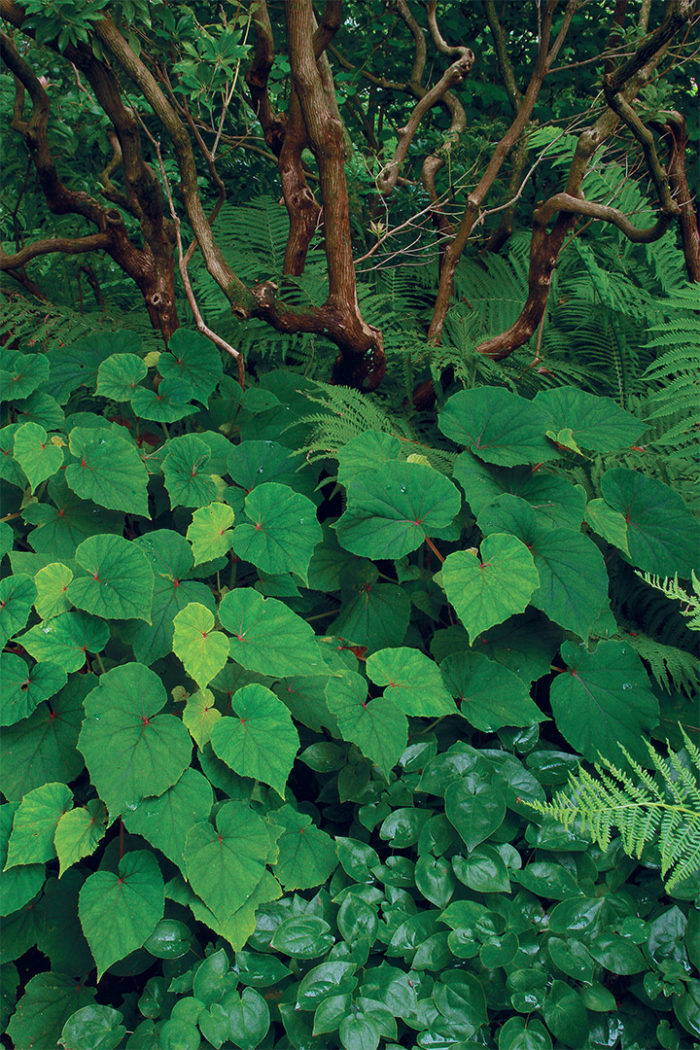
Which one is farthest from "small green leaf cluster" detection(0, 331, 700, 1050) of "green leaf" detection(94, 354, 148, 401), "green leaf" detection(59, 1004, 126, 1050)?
"green leaf" detection(94, 354, 148, 401)

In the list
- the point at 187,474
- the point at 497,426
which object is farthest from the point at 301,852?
the point at 497,426

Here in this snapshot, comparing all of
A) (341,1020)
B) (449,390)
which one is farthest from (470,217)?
(341,1020)

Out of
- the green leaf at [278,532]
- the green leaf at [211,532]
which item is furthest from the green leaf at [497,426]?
the green leaf at [211,532]

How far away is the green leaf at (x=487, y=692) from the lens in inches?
52.6

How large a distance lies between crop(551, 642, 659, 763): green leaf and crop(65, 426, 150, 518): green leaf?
93cm

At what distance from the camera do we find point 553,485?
1535 millimetres

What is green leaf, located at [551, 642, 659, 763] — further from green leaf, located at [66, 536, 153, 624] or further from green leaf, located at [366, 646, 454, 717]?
green leaf, located at [66, 536, 153, 624]

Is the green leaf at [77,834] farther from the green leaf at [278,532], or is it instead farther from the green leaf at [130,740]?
the green leaf at [278,532]

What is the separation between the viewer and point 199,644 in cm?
125

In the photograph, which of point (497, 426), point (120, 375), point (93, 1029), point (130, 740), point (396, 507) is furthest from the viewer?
point (120, 375)

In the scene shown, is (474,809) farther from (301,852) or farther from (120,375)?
(120,375)

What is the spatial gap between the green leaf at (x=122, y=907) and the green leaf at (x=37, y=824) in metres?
0.10

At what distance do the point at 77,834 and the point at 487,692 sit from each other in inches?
30.2

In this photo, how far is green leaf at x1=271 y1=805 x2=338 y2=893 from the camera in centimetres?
119
